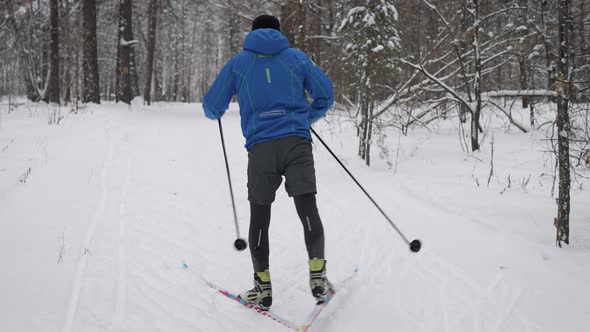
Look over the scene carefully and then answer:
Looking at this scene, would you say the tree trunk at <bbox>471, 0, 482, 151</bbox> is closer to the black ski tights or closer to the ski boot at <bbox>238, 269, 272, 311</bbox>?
the black ski tights

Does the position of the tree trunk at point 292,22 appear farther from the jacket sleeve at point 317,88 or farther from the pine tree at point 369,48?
Result: the jacket sleeve at point 317,88

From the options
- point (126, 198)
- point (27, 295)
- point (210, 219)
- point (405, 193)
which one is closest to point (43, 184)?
point (126, 198)

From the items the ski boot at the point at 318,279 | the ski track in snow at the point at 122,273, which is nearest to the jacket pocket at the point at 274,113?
the ski boot at the point at 318,279

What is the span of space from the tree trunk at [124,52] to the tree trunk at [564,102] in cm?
1728

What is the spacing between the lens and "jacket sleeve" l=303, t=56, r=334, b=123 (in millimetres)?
3117

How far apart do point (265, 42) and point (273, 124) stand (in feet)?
1.89

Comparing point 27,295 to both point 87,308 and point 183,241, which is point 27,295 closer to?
point 87,308

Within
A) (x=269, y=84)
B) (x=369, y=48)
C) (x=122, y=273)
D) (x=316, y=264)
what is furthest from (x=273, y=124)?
(x=369, y=48)

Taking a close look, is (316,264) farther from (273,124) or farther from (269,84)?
(269,84)

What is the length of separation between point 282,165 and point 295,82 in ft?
1.97

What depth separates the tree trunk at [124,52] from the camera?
59.4ft

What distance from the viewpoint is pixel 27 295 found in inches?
112

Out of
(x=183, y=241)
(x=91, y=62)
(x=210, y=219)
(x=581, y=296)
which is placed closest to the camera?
(x=581, y=296)

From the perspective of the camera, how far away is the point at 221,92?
10.3ft
